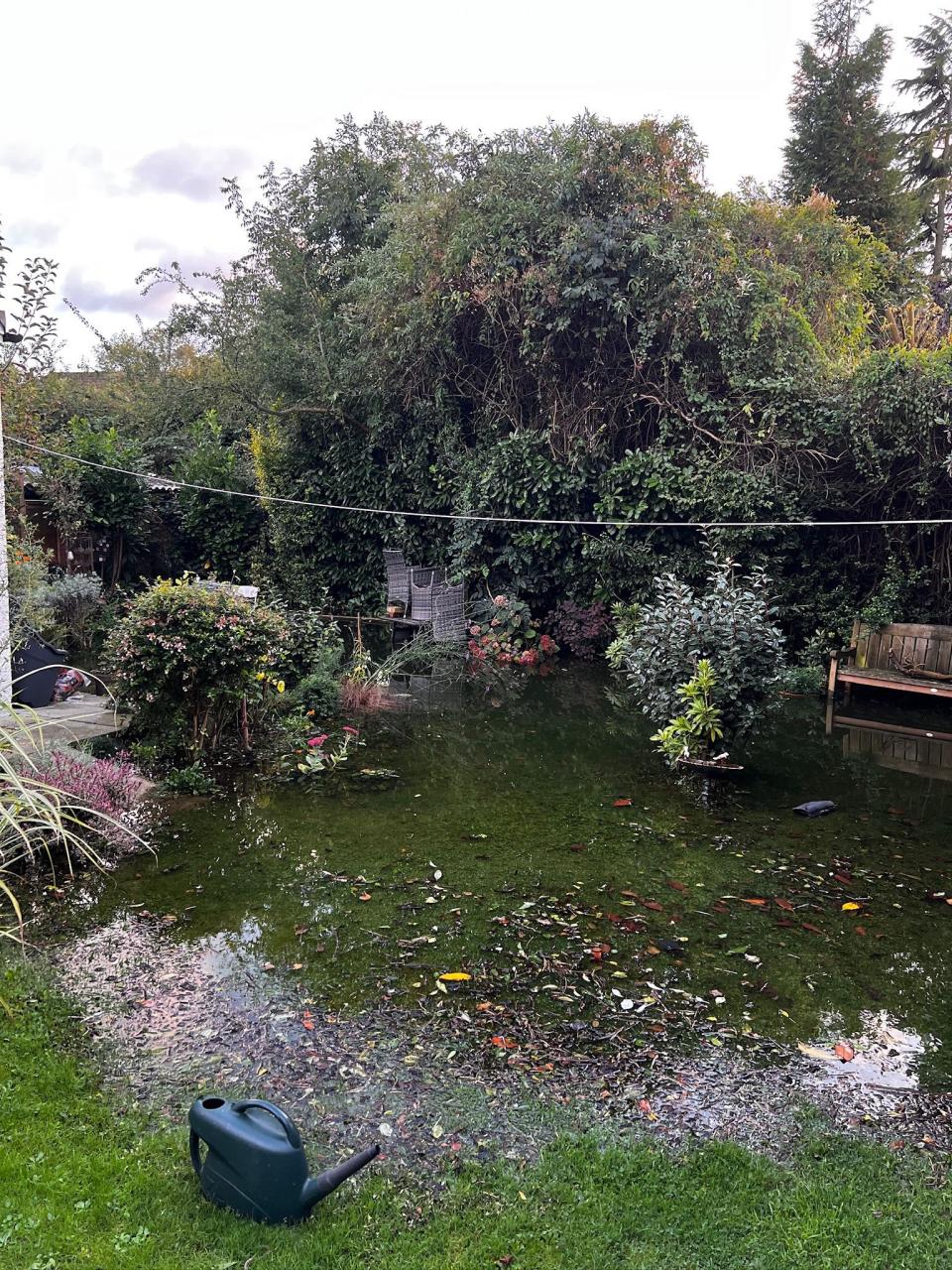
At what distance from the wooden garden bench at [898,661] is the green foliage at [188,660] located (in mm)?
5712

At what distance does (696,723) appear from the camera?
5.80m

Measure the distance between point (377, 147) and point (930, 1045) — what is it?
1369 cm

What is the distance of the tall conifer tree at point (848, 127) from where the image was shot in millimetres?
15609

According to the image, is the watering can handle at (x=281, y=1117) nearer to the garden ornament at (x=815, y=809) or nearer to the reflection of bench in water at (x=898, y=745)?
the garden ornament at (x=815, y=809)

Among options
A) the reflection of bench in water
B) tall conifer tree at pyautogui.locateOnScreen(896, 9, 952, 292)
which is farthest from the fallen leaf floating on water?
tall conifer tree at pyautogui.locateOnScreen(896, 9, 952, 292)

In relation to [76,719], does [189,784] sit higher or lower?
lower

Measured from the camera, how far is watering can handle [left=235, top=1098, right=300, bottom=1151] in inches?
75.2

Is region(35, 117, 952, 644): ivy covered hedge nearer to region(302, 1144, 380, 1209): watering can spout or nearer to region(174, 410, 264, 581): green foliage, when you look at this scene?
region(174, 410, 264, 581): green foliage

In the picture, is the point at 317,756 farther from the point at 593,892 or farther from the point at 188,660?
the point at 593,892

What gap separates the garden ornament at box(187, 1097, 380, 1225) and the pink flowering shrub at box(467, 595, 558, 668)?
8206 millimetres

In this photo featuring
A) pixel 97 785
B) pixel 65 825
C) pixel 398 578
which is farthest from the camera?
pixel 398 578

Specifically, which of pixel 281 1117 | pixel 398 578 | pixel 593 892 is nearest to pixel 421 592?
pixel 398 578

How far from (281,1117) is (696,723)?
439cm

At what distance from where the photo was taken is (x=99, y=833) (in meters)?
4.17
